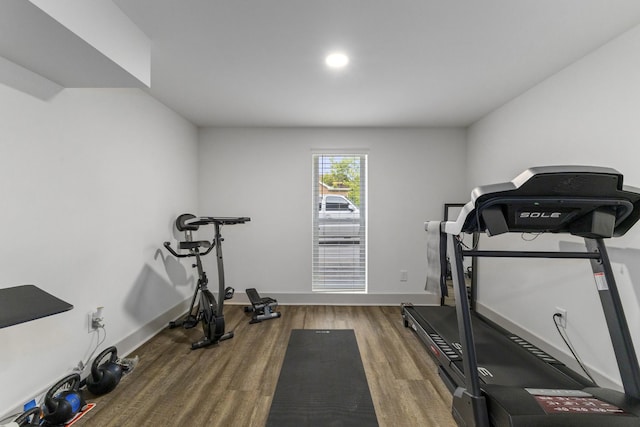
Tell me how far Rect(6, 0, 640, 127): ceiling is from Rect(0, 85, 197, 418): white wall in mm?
576

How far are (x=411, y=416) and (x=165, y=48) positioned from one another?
2.94m

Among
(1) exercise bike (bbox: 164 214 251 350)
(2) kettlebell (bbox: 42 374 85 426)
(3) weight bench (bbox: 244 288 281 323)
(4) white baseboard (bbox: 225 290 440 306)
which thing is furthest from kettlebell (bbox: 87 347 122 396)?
(4) white baseboard (bbox: 225 290 440 306)

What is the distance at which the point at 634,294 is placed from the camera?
5.71ft

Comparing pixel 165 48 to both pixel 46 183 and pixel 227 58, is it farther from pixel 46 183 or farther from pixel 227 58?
pixel 46 183

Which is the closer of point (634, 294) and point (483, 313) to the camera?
point (634, 294)

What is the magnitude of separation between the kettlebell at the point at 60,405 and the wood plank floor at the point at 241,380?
0.11 meters

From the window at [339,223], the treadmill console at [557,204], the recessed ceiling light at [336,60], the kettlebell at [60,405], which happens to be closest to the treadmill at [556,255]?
the treadmill console at [557,204]

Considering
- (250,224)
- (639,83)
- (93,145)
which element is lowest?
(250,224)

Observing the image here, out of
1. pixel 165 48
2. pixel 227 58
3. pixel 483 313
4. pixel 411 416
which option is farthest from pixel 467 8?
pixel 483 313

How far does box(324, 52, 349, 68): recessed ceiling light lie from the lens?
2086mm

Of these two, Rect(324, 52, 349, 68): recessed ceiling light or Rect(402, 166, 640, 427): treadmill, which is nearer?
Rect(402, 166, 640, 427): treadmill

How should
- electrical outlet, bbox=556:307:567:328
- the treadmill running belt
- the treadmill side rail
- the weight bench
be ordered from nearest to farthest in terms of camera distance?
1. the treadmill side rail
2. the treadmill running belt
3. electrical outlet, bbox=556:307:567:328
4. the weight bench

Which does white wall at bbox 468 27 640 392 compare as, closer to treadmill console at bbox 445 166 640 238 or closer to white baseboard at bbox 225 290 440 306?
treadmill console at bbox 445 166 640 238

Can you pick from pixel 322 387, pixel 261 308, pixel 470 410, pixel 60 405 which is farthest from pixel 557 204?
pixel 261 308
